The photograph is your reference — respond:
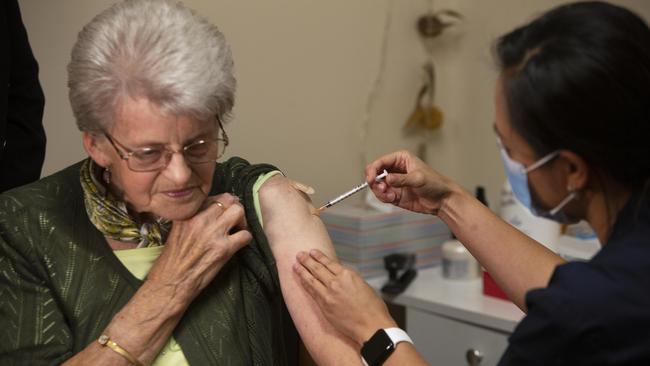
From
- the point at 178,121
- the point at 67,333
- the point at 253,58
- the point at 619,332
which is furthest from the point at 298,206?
the point at 253,58

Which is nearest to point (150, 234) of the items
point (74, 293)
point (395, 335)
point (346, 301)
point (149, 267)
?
point (149, 267)

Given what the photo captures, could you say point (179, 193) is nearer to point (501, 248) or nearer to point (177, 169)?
point (177, 169)

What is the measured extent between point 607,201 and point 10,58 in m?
1.22

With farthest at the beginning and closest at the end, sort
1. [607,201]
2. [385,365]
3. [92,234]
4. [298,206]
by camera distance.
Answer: [298,206] < [92,234] < [385,365] < [607,201]

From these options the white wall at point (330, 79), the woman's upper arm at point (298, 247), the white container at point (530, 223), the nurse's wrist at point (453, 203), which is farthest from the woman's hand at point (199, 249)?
the white container at point (530, 223)

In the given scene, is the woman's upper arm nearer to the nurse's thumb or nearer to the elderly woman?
the elderly woman

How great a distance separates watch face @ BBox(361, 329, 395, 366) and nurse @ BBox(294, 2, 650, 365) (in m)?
0.19

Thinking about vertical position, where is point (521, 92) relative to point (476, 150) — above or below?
above

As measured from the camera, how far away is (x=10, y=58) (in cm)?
164

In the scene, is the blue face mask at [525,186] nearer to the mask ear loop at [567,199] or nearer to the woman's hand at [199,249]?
the mask ear loop at [567,199]

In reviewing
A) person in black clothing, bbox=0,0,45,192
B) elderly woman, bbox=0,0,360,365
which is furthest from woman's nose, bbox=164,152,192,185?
person in black clothing, bbox=0,0,45,192

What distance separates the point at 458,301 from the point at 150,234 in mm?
1055

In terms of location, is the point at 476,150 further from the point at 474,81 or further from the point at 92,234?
the point at 92,234

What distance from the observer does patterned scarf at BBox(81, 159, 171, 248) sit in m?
1.43
